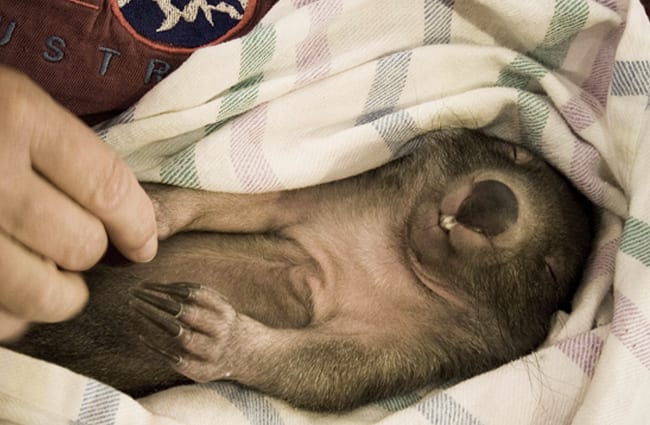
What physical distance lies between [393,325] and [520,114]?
57 centimetres

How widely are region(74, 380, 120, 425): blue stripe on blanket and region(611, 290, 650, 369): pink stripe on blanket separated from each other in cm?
97

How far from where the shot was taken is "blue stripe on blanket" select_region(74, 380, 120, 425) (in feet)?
4.71

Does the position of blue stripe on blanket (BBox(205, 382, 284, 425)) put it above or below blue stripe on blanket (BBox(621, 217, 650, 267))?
below

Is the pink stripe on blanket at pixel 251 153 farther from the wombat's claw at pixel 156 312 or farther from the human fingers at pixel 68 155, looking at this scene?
the human fingers at pixel 68 155

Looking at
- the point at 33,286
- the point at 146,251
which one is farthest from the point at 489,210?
the point at 33,286

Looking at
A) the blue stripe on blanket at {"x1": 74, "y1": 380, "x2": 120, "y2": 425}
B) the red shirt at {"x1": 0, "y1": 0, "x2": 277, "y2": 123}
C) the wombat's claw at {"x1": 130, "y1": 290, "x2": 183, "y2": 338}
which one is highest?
the red shirt at {"x1": 0, "y1": 0, "x2": 277, "y2": 123}

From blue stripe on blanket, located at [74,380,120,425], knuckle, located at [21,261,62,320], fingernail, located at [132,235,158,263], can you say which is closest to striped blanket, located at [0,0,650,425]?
blue stripe on blanket, located at [74,380,120,425]

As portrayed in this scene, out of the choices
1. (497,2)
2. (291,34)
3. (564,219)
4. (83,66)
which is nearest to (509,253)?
(564,219)

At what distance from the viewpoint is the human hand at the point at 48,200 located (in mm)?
971

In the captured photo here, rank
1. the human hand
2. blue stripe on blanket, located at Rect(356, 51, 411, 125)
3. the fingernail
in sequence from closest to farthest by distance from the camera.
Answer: the human hand
the fingernail
blue stripe on blanket, located at Rect(356, 51, 411, 125)

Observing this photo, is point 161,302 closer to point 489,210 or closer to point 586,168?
point 489,210

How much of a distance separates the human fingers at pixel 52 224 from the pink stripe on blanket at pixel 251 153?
0.64 m

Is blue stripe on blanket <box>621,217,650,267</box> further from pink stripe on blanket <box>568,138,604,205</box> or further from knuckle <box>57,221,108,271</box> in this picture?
knuckle <box>57,221,108,271</box>

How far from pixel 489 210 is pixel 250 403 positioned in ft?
2.07
